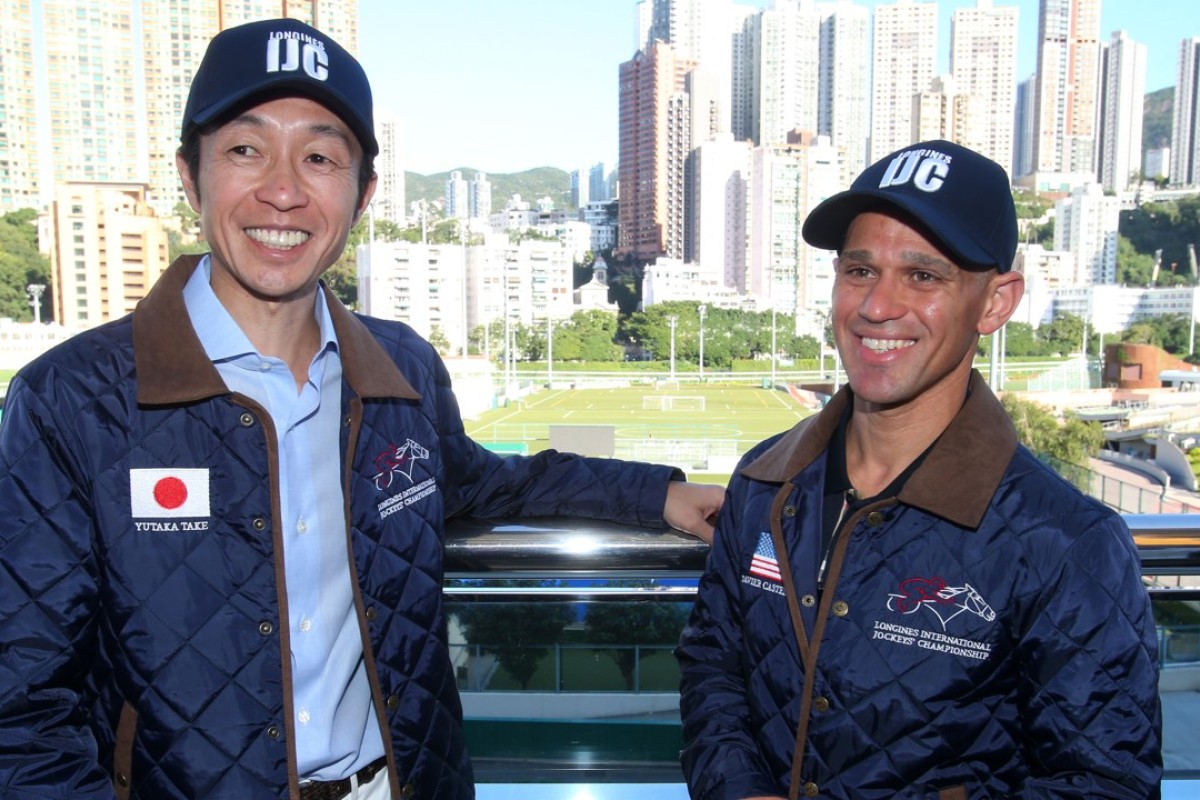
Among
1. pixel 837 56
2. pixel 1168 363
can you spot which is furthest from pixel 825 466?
pixel 837 56

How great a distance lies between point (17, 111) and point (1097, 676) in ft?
214

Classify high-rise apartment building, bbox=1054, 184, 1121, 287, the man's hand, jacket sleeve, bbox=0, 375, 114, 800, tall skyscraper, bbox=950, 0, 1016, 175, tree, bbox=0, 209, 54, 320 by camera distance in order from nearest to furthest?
1. jacket sleeve, bbox=0, 375, 114, 800
2. the man's hand
3. tree, bbox=0, 209, 54, 320
4. high-rise apartment building, bbox=1054, 184, 1121, 287
5. tall skyscraper, bbox=950, 0, 1016, 175

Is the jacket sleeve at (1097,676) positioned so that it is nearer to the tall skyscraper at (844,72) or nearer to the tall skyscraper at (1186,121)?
the tall skyscraper at (844,72)

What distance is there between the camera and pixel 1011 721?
926 mm

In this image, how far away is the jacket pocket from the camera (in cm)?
92

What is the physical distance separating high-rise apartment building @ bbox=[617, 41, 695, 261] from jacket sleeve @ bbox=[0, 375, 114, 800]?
245 ft

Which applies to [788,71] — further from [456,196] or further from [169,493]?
[169,493]

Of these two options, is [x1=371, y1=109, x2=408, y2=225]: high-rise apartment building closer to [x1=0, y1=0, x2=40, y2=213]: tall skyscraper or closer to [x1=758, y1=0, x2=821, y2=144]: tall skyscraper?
[x1=0, y1=0, x2=40, y2=213]: tall skyscraper

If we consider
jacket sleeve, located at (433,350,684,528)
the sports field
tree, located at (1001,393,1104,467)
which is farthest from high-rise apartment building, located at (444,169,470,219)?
jacket sleeve, located at (433,350,684,528)

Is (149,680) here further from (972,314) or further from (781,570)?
(972,314)

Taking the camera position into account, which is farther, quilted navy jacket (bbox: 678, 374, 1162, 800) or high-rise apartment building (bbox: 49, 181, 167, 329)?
high-rise apartment building (bbox: 49, 181, 167, 329)

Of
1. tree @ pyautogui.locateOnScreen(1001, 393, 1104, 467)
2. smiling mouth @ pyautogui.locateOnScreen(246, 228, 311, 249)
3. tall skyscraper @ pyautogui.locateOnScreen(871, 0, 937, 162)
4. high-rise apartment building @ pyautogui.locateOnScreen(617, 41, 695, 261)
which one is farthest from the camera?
tall skyscraper @ pyautogui.locateOnScreen(871, 0, 937, 162)

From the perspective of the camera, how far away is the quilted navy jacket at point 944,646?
86 cm

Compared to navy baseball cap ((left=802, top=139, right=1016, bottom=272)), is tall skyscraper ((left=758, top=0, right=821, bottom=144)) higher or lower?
higher
